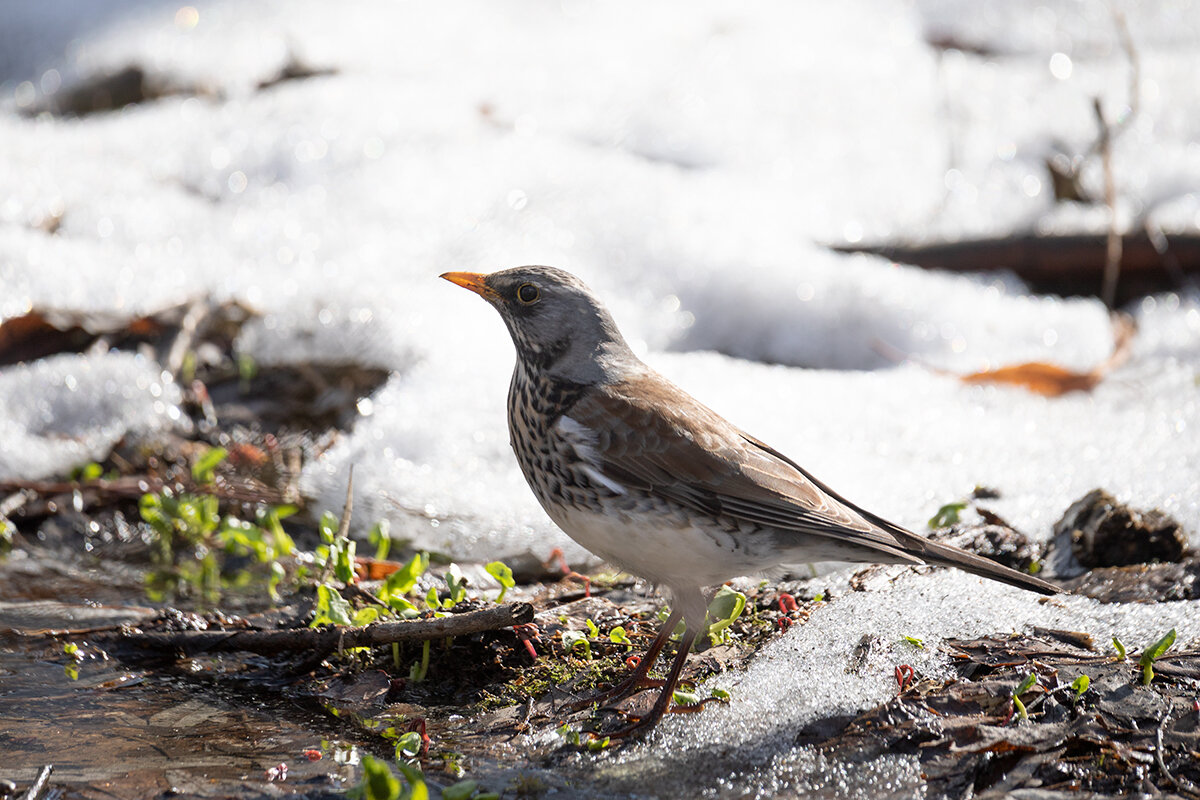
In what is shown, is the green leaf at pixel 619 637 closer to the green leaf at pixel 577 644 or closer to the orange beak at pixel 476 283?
the green leaf at pixel 577 644

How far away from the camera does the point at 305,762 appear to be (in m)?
3.27

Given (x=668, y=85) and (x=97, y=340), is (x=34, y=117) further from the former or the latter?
(x=668, y=85)

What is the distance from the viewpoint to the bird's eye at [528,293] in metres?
4.43

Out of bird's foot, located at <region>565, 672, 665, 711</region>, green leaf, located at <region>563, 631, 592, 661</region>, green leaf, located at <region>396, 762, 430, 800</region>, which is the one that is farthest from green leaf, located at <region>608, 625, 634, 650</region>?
green leaf, located at <region>396, 762, 430, 800</region>

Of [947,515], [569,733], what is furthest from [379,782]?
[947,515]

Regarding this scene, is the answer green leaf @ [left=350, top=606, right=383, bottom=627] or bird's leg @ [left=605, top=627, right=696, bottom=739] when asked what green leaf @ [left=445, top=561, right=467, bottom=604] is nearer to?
green leaf @ [left=350, top=606, right=383, bottom=627]

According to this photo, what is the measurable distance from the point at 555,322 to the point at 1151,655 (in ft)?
7.74

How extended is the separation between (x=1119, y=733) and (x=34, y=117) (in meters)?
9.01

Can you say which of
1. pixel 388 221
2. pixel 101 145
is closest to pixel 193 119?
pixel 101 145

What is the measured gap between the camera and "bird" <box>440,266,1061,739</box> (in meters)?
3.83

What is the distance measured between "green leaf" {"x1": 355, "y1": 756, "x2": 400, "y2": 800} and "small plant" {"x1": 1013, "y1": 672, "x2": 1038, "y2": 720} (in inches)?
71.4

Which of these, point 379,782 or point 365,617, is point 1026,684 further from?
point 365,617

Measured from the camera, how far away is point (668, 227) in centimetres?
766

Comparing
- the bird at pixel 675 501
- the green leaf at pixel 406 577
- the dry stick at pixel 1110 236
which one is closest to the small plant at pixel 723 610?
the bird at pixel 675 501
